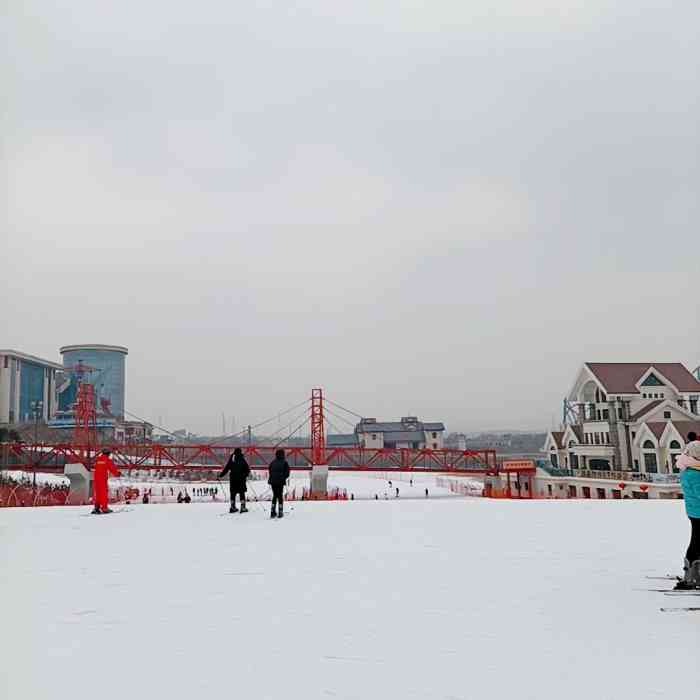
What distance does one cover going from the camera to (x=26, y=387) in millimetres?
114125

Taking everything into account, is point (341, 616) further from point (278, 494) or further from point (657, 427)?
point (657, 427)

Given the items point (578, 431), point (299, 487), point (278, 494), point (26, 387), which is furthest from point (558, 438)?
point (26, 387)

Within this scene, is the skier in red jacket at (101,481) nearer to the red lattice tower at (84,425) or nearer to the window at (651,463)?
the red lattice tower at (84,425)

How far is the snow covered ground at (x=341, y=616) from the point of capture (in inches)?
161

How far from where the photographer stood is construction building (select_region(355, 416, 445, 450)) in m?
90.9

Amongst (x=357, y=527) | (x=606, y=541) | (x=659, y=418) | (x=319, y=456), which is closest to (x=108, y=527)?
(x=357, y=527)

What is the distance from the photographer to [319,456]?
98.1 feet

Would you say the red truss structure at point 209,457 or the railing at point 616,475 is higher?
the red truss structure at point 209,457

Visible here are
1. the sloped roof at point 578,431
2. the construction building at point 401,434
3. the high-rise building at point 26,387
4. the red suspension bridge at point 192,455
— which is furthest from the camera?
the high-rise building at point 26,387

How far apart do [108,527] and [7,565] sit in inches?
114

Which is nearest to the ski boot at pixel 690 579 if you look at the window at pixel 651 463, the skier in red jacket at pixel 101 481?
the skier in red jacket at pixel 101 481

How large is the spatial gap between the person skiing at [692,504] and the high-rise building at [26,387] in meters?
117

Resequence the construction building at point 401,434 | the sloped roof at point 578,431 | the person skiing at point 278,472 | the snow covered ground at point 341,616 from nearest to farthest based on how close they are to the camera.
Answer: the snow covered ground at point 341,616 < the person skiing at point 278,472 < the sloped roof at point 578,431 < the construction building at point 401,434

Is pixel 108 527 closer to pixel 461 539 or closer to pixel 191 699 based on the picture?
pixel 461 539
